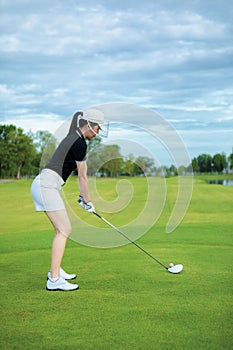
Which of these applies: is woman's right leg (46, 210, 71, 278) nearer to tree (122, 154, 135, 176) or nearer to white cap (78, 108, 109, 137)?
white cap (78, 108, 109, 137)

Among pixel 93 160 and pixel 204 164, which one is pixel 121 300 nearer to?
pixel 93 160

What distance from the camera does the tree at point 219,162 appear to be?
81.2m

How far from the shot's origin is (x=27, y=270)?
18.9 ft

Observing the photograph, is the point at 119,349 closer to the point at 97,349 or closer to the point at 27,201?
the point at 97,349

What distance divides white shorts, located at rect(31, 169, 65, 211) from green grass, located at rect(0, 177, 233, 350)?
2.78 feet

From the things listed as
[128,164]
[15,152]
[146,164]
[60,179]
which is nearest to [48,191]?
[60,179]

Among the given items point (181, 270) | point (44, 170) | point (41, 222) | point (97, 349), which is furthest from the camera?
point (41, 222)

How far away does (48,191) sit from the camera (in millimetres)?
4801

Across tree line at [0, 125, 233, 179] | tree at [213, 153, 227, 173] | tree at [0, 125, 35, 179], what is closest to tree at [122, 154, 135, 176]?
tree line at [0, 125, 233, 179]

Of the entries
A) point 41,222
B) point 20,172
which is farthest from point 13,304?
point 20,172

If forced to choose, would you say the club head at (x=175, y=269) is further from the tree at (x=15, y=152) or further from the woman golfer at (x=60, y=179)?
the tree at (x=15, y=152)

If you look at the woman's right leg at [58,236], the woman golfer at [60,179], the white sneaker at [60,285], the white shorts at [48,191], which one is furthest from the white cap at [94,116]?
the white sneaker at [60,285]

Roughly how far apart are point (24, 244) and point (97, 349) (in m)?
5.12

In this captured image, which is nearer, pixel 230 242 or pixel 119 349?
pixel 119 349
